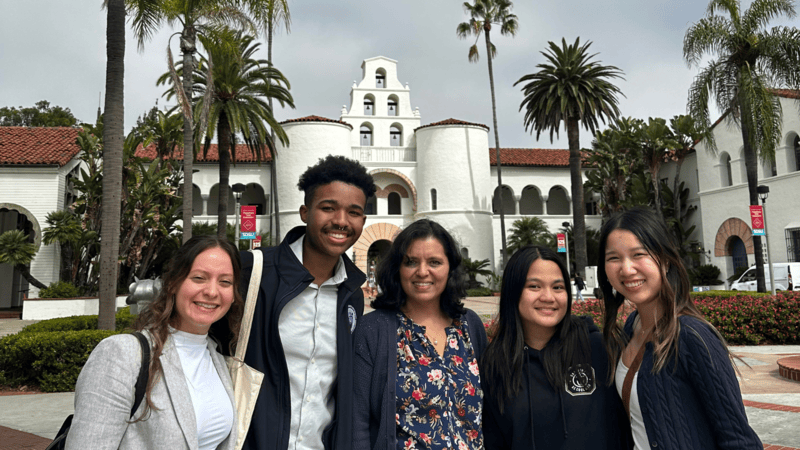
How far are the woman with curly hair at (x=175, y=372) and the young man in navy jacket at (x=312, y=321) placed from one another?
176 millimetres

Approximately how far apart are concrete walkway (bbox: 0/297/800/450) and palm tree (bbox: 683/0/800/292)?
9795mm

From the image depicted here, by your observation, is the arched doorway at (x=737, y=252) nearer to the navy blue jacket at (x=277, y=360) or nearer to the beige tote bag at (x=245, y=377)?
the navy blue jacket at (x=277, y=360)

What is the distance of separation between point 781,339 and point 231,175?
99.4 feet

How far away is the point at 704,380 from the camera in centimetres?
200

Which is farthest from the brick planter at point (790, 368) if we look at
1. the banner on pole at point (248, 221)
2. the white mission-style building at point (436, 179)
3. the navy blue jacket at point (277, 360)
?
the white mission-style building at point (436, 179)

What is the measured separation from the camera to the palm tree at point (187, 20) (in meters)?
A: 10.4

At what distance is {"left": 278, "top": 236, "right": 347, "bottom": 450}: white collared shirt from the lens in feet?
8.01

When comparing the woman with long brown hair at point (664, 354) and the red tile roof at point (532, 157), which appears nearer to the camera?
the woman with long brown hair at point (664, 354)

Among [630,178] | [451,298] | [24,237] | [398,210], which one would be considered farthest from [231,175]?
[451,298]

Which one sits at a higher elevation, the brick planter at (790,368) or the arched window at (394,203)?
the arched window at (394,203)

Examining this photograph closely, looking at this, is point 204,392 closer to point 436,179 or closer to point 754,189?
point 754,189

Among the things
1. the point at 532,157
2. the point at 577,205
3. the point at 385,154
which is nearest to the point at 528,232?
the point at 532,157

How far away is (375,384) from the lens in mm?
2467

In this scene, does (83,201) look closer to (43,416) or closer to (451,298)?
(43,416)
